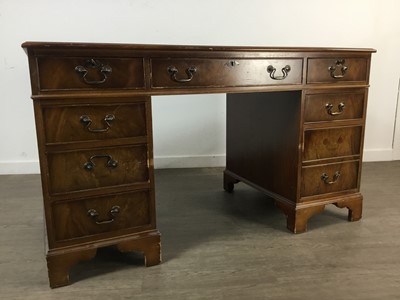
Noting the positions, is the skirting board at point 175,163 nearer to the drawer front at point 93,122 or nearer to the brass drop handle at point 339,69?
the brass drop handle at point 339,69

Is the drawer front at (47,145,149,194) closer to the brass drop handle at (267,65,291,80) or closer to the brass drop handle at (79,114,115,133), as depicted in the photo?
the brass drop handle at (79,114,115,133)

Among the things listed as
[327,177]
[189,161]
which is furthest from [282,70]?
[189,161]

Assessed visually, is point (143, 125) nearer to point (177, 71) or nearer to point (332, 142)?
point (177, 71)

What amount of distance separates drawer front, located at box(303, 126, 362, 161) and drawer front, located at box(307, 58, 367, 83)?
24 cm

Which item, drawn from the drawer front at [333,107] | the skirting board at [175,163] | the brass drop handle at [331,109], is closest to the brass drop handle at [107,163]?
the drawer front at [333,107]

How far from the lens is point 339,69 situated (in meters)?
1.66

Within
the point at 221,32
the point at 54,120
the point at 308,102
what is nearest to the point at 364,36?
the point at 221,32

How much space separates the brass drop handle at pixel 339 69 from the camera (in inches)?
64.7

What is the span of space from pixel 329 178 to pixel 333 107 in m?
0.35

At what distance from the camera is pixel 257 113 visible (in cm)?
194

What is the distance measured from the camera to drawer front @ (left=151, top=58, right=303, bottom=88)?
1.33 m

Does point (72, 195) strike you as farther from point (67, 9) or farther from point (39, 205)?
point (67, 9)

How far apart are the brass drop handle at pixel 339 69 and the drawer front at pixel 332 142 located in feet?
0.83

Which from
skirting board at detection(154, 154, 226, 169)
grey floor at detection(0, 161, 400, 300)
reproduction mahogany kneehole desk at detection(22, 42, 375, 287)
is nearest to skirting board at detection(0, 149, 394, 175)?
skirting board at detection(154, 154, 226, 169)
